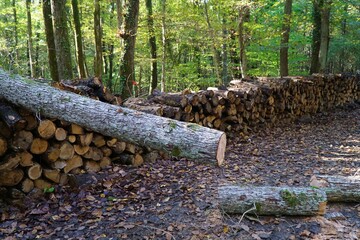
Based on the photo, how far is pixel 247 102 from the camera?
712 cm

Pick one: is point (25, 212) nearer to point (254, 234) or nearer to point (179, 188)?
point (179, 188)

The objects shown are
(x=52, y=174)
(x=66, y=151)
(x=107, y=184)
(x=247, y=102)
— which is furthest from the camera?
(x=247, y=102)

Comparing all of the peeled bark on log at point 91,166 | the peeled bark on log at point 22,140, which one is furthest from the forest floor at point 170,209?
the peeled bark on log at point 22,140

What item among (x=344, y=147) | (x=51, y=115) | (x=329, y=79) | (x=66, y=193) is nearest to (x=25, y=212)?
(x=66, y=193)

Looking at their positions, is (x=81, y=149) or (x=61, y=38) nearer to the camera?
(x=81, y=149)

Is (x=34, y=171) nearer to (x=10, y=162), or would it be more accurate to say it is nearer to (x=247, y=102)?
(x=10, y=162)

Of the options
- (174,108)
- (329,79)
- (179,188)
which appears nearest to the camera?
(179,188)

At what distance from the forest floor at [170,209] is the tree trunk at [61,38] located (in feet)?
16.8

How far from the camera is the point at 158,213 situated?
131 inches

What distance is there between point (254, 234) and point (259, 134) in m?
4.63

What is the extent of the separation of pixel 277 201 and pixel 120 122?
1910 millimetres

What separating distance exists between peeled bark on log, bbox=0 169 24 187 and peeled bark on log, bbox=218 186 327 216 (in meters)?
2.32

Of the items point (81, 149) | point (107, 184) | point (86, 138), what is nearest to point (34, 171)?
point (81, 149)

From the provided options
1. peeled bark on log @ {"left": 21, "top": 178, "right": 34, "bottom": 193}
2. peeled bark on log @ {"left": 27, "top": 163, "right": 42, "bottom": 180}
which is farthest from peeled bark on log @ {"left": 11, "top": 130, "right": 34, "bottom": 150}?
peeled bark on log @ {"left": 21, "top": 178, "right": 34, "bottom": 193}
